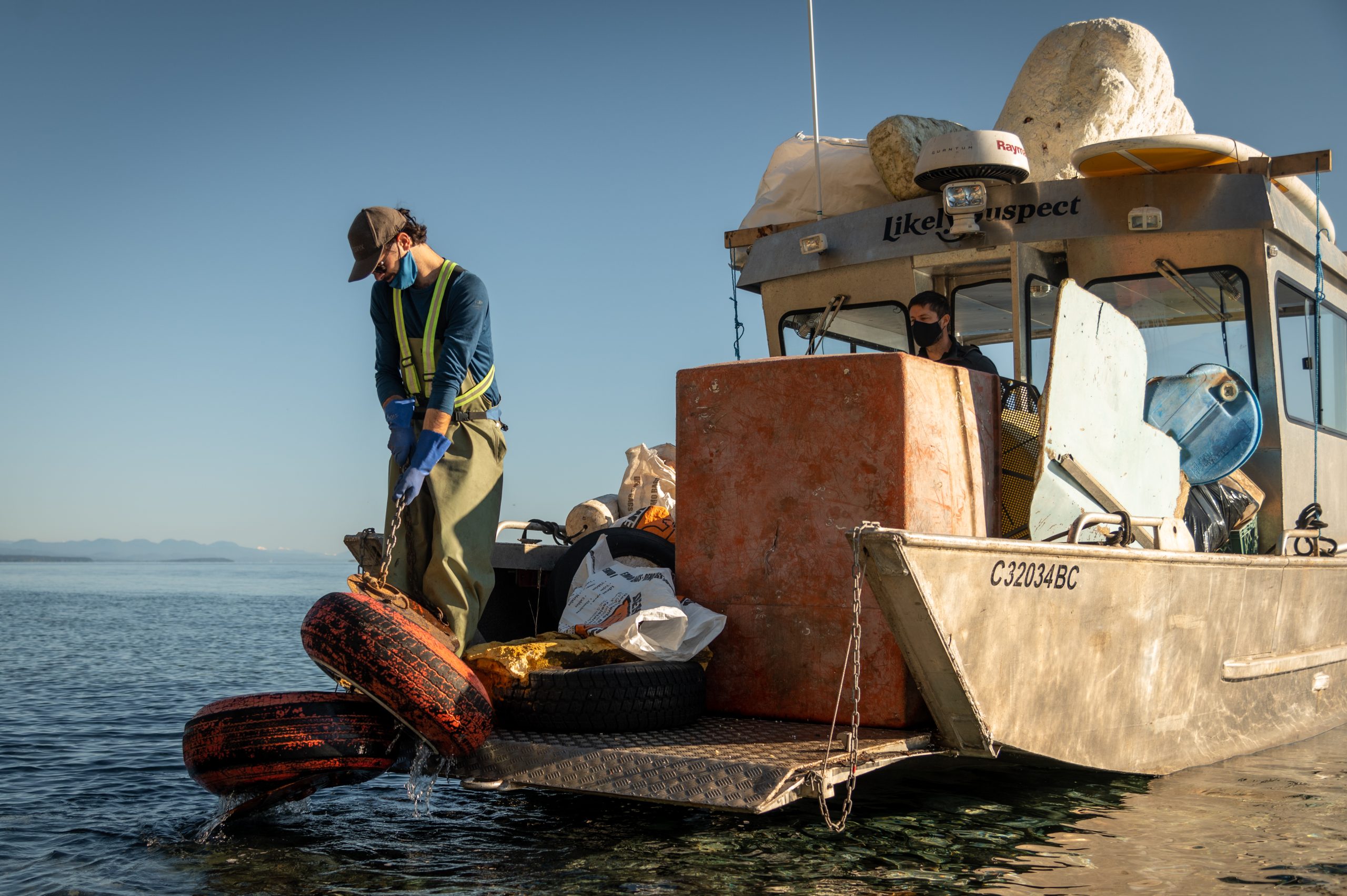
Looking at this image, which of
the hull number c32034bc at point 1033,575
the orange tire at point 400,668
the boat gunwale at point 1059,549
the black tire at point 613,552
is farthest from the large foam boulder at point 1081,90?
the orange tire at point 400,668

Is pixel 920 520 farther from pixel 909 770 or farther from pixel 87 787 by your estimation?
pixel 87 787

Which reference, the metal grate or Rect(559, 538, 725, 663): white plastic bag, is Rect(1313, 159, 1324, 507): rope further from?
Rect(559, 538, 725, 663): white plastic bag

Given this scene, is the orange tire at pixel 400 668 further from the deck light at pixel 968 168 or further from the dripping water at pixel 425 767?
the deck light at pixel 968 168

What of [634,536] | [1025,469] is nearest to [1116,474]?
[1025,469]

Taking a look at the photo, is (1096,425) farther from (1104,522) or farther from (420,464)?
(420,464)

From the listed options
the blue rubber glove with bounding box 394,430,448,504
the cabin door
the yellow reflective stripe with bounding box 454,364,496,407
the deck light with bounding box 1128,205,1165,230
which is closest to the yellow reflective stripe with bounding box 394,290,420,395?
the yellow reflective stripe with bounding box 454,364,496,407

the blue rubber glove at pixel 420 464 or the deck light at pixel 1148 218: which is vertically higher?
the deck light at pixel 1148 218

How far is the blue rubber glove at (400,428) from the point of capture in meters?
4.42

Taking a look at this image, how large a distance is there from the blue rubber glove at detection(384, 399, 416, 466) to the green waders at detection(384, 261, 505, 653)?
2.1 inches

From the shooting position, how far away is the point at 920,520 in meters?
3.98

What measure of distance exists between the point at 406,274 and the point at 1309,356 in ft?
17.2

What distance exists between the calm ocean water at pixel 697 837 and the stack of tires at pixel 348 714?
33 centimetres

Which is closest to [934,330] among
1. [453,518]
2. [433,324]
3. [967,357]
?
[967,357]

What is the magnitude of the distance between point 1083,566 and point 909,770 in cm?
188
